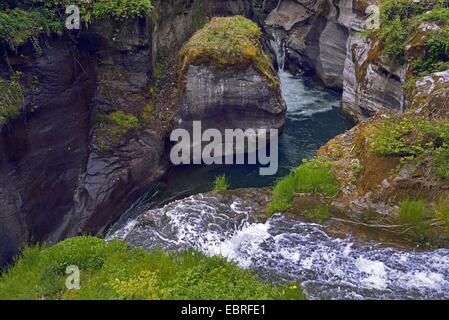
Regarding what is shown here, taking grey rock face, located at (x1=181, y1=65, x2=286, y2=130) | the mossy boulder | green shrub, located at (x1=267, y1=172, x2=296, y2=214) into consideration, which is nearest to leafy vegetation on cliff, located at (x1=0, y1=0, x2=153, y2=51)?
the mossy boulder

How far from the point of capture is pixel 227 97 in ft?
53.9

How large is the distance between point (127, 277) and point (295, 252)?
10.4ft

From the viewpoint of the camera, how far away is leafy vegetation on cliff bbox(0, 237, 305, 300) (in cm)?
700

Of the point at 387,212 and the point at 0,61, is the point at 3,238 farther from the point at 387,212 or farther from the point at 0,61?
the point at 387,212

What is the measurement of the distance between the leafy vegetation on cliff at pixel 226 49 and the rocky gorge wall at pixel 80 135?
1.16 m

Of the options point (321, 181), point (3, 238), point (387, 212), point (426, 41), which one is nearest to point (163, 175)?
point (3, 238)

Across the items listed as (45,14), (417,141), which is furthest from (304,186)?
(45,14)

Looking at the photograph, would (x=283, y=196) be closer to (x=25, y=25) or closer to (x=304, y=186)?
(x=304, y=186)

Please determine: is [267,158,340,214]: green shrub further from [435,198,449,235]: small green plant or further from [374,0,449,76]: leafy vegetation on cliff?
[374,0,449,76]: leafy vegetation on cliff

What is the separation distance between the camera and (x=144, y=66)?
15.5 m

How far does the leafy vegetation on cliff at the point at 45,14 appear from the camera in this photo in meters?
12.4

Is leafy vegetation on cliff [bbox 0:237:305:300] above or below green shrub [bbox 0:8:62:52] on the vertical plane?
below

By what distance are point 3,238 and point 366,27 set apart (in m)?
14.4

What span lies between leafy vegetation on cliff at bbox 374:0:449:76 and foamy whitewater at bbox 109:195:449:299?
7.30 meters
